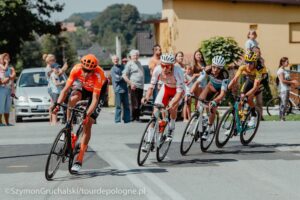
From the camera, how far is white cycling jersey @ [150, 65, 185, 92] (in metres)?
13.0

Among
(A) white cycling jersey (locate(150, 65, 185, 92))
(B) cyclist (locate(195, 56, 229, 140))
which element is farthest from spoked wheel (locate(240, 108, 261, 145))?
(A) white cycling jersey (locate(150, 65, 185, 92))

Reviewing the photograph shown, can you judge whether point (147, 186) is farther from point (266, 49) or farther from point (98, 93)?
point (266, 49)

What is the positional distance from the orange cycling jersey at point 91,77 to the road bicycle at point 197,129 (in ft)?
8.26

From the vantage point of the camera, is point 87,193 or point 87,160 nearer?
point 87,193

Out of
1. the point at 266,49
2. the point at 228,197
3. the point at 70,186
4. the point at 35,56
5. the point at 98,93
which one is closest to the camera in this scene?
the point at 228,197

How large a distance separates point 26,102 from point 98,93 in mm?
14041

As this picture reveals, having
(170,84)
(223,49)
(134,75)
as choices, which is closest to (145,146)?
(170,84)

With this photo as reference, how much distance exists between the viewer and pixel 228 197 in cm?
968

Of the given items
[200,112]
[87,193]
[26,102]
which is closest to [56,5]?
[26,102]

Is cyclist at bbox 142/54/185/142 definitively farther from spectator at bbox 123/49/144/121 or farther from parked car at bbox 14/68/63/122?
parked car at bbox 14/68/63/122

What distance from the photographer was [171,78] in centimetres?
1321

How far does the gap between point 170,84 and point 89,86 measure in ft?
6.64

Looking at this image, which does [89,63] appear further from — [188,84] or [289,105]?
[289,105]

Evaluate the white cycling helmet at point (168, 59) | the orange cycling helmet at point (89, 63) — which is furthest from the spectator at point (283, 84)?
the orange cycling helmet at point (89, 63)
